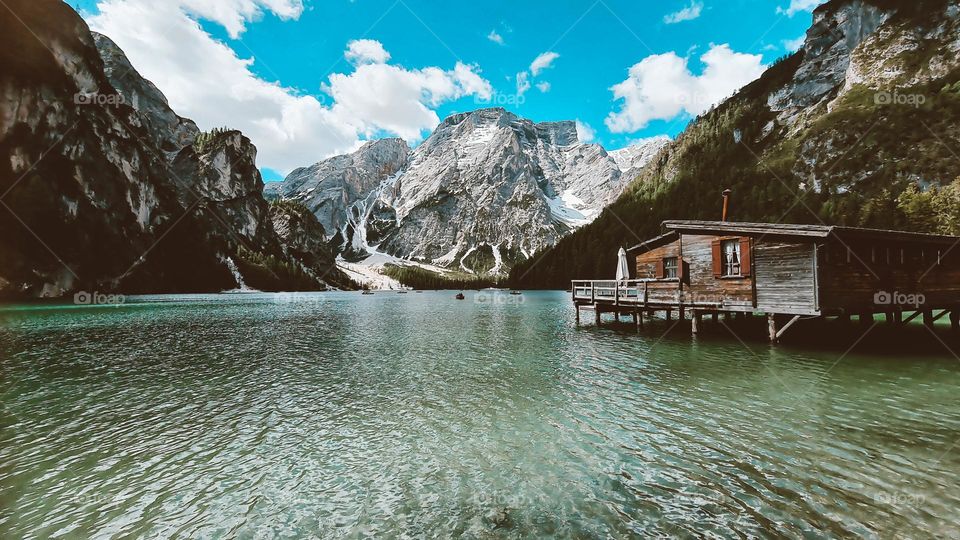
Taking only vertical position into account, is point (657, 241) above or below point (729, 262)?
above

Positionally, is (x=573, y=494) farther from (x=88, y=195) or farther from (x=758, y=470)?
(x=88, y=195)

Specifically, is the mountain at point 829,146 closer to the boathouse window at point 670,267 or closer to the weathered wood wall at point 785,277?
the boathouse window at point 670,267

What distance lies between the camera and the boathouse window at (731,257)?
26.9m

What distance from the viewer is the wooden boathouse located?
23438mm

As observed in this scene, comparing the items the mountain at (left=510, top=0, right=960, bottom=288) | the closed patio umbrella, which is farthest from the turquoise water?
the mountain at (left=510, top=0, right=960, bottom=288)

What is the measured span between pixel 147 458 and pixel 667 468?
13.4m

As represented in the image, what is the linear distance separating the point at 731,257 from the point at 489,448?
25.6 meters

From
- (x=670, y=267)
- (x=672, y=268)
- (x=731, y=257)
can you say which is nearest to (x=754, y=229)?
(x=731, y=257)

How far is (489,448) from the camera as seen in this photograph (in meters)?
10.8

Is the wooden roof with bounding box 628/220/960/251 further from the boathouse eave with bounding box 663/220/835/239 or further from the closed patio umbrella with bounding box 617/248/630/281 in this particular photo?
the closed patio umbrella with bounding box 617/248/630/281

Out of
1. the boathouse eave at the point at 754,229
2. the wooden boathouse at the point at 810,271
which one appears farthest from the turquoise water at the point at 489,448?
the boathouse eave at the point at 754,229

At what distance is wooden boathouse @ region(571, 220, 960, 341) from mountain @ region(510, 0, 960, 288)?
38.2m

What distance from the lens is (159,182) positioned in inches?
6506

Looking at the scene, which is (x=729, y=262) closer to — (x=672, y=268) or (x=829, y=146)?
(x=672, y=268)
